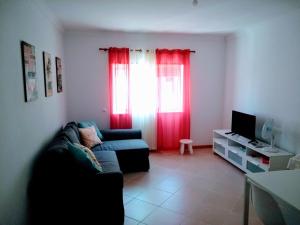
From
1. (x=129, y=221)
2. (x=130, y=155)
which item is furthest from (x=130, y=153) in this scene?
(x=129, y=221)

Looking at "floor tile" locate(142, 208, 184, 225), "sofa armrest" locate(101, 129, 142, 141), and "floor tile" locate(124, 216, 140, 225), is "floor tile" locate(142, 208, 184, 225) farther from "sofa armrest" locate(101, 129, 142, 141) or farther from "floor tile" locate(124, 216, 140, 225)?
"sofa armrest" locate(101, 129, 142, 141)

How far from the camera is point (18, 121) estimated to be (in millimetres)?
2100

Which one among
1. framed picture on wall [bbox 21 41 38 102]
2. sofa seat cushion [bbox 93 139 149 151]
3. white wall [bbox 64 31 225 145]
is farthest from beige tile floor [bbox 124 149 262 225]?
framed picture on wall [bbox 21 41 38 102]

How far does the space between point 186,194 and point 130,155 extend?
1.19 meters

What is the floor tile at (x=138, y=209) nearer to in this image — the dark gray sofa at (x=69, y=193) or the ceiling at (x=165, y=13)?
the dark gray sofa at (x=69, y=193)

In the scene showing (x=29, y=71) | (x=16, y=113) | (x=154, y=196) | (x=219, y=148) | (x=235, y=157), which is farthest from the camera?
(x=219, y=148)

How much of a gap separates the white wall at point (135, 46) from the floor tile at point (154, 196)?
83.8 inches

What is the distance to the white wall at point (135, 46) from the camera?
15.9ft

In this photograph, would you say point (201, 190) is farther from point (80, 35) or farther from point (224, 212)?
point (80, 35)

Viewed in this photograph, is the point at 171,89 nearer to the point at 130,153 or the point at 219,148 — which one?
the point at 219,148

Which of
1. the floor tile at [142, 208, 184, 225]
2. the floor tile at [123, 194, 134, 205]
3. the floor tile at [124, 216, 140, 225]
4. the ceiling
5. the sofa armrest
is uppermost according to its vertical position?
the ceiling

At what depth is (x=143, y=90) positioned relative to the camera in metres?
5.11

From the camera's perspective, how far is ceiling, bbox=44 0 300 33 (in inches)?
120

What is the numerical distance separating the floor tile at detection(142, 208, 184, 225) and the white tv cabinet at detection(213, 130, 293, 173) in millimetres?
1626
